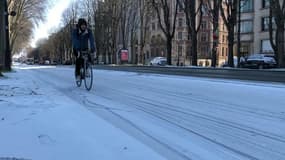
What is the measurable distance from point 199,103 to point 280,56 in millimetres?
34514

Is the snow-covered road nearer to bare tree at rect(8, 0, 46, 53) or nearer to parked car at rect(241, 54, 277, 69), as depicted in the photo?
parked car at rect(241, 54, 277, 69)

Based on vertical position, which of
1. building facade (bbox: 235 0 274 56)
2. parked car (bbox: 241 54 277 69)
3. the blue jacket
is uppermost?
building facade (bbox: 235 0 274 56)

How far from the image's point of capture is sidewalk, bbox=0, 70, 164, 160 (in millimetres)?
5203

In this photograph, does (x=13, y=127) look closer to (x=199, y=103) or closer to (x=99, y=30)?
(x=199, y=103)

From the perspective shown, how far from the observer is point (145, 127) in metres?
6.96

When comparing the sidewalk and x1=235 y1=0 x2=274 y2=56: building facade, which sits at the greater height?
x1=235 y1=0 x2=274 y2=56: building facade

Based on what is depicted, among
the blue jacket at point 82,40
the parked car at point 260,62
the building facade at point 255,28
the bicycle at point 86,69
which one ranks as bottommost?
the parked car at point 260,62

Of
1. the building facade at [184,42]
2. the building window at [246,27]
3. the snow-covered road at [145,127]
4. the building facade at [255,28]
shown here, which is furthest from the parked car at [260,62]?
the building facade at [184,42]

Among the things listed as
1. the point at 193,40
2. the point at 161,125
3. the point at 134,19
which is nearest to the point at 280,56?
the point at 193,40

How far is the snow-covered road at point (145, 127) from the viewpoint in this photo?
17.7 ft

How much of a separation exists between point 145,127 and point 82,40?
6.64 meters

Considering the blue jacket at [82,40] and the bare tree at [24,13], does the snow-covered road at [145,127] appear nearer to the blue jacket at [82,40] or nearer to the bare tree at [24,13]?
the blue jacket at [82,40]

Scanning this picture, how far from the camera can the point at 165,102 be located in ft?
32.1

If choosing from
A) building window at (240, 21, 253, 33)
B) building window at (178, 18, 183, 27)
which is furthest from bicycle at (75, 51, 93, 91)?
building window at (178, 18, 183, 27)
